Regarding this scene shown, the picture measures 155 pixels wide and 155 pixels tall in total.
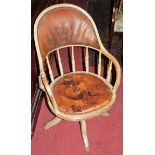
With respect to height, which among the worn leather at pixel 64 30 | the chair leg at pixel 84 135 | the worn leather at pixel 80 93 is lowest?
the chair leg at pixel 84 135

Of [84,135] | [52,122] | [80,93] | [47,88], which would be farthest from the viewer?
[52,122]

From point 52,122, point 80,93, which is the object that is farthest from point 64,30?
point 52,122

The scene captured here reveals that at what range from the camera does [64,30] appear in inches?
91.7

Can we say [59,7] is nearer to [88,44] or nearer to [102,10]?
[88,44]

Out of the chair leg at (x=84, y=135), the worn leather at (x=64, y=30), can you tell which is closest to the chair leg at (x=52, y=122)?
the chair leg at (x=84, y=135)

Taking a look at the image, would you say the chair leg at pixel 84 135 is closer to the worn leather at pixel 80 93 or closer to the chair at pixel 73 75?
the chair at pixel 73 75

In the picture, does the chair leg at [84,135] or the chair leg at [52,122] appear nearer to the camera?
the chair leg at [84,135]

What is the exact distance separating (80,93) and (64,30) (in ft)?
1.80

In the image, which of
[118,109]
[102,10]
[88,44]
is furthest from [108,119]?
[102,10]

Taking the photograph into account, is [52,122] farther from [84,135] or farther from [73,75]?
[73,75]

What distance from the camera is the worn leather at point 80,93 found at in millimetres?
2139

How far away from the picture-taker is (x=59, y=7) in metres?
2.26

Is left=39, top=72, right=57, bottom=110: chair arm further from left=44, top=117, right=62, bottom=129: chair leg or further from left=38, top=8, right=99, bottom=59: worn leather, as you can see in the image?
left=44, top=117, right=62, bottom=129: chair leg
